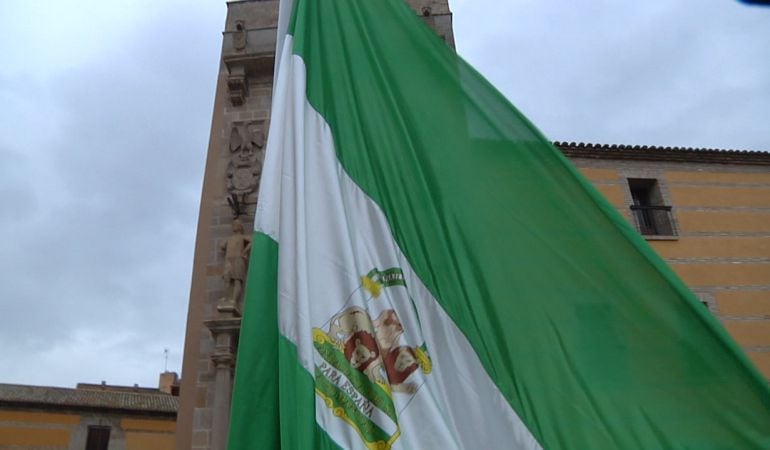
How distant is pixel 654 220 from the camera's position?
12930mm

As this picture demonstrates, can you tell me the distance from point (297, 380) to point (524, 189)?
58.6 inches

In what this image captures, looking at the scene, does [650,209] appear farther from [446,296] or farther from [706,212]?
[446,296]

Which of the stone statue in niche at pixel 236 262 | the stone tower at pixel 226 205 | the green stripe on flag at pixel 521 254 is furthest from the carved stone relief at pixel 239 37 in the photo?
the green stripe on flag at pixel 521 254

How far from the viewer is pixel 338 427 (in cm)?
243

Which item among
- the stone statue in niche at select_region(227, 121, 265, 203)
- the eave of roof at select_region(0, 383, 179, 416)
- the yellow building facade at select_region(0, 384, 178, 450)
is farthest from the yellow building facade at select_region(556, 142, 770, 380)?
the yellow building facade at select_region(0, 384, 178, 450)

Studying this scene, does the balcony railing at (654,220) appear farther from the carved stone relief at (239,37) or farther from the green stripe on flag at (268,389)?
the green stripe on flag at (268,389)

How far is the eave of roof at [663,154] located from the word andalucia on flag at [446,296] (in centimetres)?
1005

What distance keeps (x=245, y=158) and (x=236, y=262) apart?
4.58 feet

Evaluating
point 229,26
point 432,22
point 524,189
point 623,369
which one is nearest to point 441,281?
point 524,189

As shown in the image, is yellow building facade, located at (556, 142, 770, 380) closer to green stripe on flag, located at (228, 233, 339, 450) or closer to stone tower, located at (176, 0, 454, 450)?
stone tower, located at (176, 0, 454, 450)

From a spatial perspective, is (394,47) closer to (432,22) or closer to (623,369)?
(623,369)

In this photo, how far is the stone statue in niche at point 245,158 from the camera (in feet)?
23.5

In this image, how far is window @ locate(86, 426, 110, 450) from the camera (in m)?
21.9

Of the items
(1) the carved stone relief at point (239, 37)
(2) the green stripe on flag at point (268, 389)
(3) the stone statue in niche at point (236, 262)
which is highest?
(1) the carved stone relief at point (239, 37)
